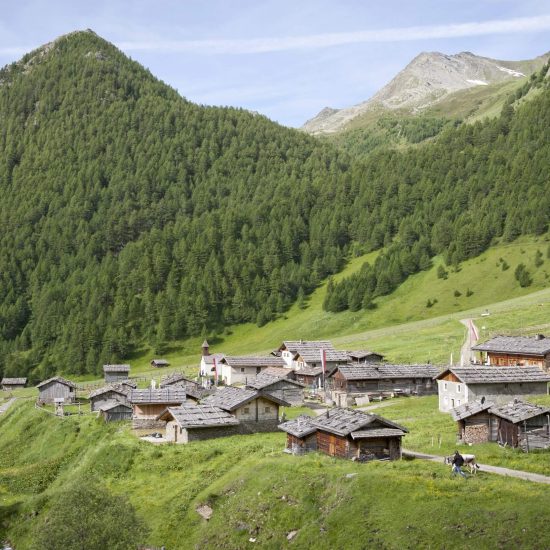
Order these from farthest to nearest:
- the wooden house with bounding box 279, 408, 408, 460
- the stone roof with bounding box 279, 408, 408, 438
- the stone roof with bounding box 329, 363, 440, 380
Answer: the stone roof with bounding box 329, 363, 440, 380 → the stone roof with bounding box 279, 408, 408, 438 → the wooden house with bounding box 279, 408, 408, 460

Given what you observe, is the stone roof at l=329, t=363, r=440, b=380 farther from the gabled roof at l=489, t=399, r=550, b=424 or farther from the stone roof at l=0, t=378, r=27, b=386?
the stone roof at l=0, t=378, r=27, b=386

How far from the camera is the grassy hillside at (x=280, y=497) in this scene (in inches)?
1346

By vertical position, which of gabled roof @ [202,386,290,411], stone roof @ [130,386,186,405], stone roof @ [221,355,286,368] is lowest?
stone roof @ [221,355,286,368]

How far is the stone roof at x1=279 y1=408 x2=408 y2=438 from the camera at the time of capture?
47.7 meters

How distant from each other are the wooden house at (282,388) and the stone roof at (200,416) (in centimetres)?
1642

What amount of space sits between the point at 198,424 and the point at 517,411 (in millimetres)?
28887

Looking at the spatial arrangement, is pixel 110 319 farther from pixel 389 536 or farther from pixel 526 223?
pixel 389 536

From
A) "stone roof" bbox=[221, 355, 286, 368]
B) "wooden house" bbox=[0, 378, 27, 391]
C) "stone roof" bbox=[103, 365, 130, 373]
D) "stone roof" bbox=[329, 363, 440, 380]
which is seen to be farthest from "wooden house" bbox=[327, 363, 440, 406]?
"wooden house" bbox=[0, 378, 27, 391]

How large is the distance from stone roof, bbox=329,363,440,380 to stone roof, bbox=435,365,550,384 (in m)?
16.9

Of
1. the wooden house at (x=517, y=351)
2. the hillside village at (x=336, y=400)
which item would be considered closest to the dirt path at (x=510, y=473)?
the hillside village at (x=336, y=400)

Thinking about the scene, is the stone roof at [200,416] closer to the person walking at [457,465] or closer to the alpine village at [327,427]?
the alpine village at [327,427]

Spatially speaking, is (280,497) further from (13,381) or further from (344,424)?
(13,381)

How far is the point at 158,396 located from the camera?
75.4 meters

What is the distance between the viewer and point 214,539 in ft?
140
